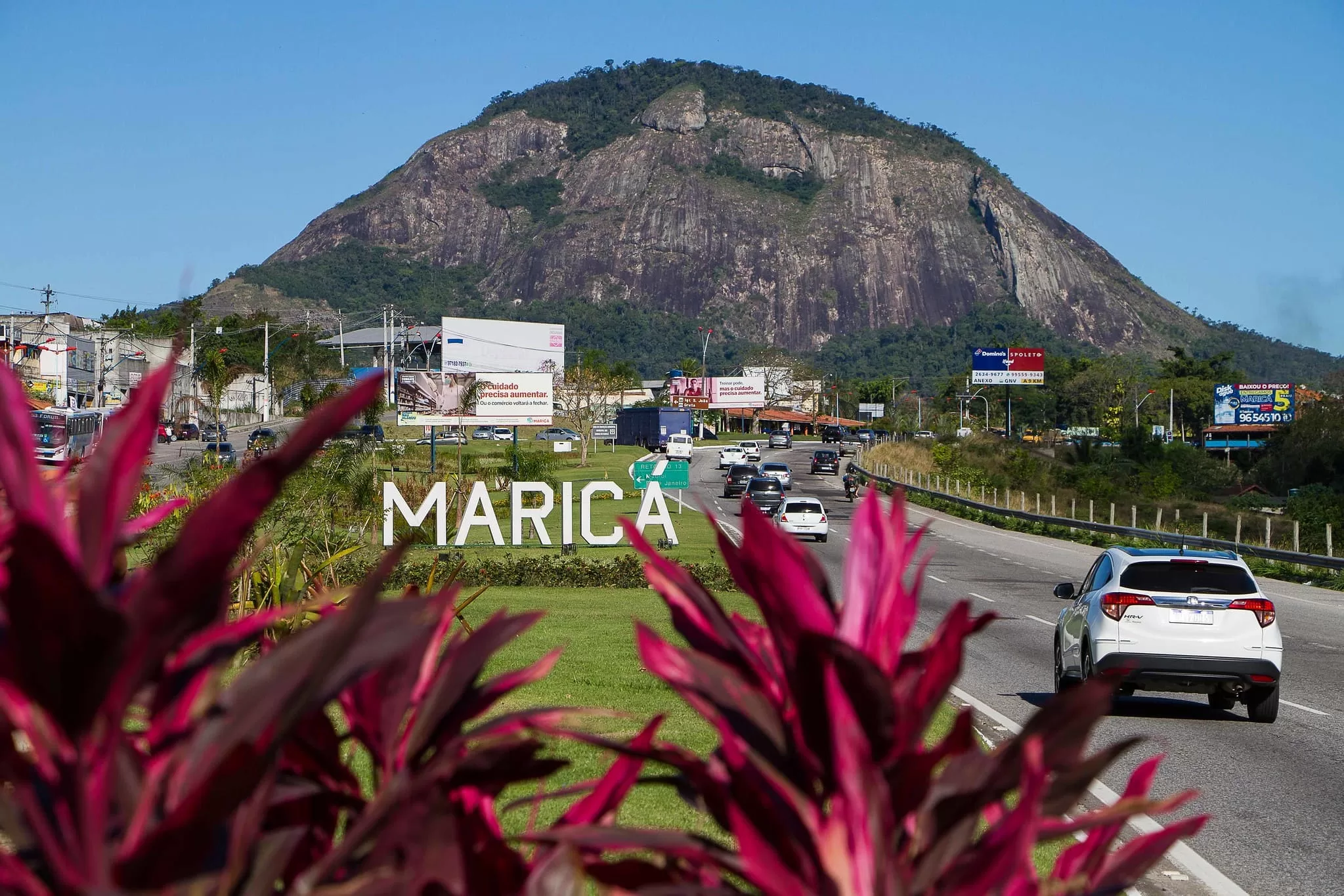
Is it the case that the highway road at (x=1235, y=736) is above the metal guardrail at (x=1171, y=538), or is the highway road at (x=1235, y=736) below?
above

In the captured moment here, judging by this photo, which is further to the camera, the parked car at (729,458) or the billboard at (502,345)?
the billboard at (502,345)

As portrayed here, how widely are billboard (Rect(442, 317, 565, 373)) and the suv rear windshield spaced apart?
9016 cm

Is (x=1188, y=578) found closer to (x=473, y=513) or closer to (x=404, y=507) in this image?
(x=404, y=507)

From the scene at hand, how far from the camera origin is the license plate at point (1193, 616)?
12.8 metres

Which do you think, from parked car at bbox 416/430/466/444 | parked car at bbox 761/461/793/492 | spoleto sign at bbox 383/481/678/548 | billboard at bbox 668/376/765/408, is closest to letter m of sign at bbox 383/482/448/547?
spoleto sign at bbox 383/481/678/548

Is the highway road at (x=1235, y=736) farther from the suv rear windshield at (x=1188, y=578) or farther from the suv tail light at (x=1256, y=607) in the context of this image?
the suv rear windshield at (x=1188, y=578)

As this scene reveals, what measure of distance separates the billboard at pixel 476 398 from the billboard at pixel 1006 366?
56.9 metres

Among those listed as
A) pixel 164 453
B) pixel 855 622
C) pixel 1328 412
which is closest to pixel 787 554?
pixel 855 622

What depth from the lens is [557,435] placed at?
10612 cm

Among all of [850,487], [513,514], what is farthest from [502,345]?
[513,514]

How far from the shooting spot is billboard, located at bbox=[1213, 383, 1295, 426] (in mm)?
87875

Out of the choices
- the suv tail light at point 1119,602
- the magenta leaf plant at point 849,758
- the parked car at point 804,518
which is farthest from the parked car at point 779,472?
the magenta leaf plant at point 849,758

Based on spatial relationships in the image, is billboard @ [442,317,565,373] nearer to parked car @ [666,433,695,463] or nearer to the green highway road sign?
parked car @ [666,433,695,463]

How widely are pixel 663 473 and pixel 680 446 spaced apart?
54635mm
